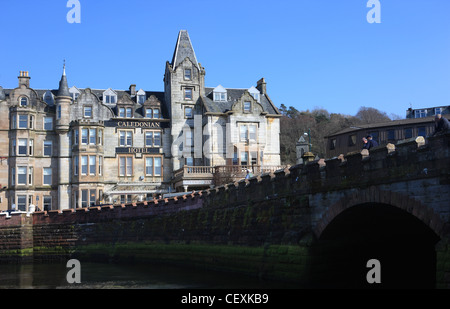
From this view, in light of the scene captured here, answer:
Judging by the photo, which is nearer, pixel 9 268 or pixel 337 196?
pixel 337 196

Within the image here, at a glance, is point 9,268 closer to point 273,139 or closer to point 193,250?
point 193,250

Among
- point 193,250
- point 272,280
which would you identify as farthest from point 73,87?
point 272,280

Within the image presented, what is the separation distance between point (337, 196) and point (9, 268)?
1075 inches

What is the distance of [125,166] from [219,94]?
13083mm

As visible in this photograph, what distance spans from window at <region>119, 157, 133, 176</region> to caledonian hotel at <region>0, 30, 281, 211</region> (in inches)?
4.1

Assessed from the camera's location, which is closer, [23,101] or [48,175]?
[23,101]

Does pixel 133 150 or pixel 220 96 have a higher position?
pixel 220 96

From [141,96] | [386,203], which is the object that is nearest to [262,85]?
[141,96]

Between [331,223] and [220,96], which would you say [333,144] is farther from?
[331,223]

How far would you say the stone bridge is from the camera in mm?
17438

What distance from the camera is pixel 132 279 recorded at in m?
28.8

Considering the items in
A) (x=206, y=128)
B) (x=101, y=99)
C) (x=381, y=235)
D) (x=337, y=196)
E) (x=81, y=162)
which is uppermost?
(x=101, y=99)

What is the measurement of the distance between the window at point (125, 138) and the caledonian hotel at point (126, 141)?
0.11 meters

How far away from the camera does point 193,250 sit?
109 feet
